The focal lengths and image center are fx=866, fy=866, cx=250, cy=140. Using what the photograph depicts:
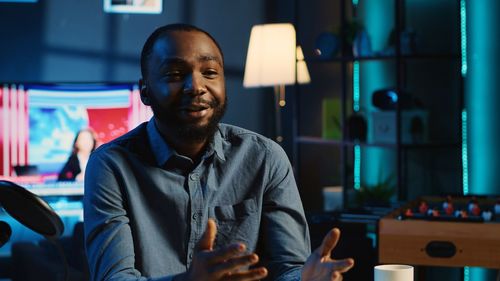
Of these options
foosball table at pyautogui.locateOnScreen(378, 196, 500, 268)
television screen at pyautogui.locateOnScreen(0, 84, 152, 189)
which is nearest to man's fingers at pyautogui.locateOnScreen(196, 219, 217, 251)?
foosball table at pyautogui.locateOnScreen(378, 196, 500, 268)

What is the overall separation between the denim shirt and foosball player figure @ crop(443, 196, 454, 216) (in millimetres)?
1363

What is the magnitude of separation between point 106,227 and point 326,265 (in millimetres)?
497

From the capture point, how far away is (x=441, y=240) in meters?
2.90

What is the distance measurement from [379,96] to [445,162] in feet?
1.63

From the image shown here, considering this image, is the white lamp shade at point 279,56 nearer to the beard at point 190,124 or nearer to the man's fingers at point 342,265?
the beard at point 190,124

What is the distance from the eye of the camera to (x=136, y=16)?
231 inches

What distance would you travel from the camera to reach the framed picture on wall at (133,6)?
5805 millimetres

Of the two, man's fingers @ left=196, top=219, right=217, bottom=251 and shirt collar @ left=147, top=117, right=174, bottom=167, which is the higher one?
shirt collar @ left=147, top=117, right=174, bottom=167

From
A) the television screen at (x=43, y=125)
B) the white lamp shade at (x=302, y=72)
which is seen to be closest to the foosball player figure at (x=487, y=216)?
the white lamp shade at (x=302, y=72)

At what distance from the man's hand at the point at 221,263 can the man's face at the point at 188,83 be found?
44 cm

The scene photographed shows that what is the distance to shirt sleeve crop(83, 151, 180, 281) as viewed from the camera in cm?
168

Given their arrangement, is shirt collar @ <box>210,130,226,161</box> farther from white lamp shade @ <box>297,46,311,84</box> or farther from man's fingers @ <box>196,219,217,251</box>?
white lamp shade @ <box>297,46,311,84</box>

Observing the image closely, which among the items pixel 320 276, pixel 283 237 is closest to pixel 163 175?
pixel 283 237

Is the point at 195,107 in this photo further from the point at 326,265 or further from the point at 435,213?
the point at 435,213
